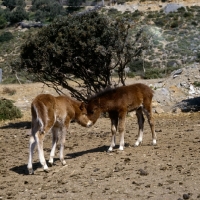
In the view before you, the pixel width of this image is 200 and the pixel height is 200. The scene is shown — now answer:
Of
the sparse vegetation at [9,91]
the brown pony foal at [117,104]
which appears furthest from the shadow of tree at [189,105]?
the sparse vegetation at [9,91]

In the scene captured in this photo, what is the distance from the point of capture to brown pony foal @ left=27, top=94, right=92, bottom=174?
39.7ft

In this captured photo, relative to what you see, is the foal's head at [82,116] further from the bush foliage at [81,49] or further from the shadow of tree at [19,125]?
the shadow of tree at [19,125]

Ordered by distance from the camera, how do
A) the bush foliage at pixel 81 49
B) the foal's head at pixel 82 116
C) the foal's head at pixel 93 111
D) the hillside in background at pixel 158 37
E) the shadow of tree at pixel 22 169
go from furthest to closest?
the hillside in background at pixel 158 37 → the bush foliage at pixel 81 49 → the foal's head at pixel 93 111 → the foal's head at pixel 82 116 → the shadow of tree at pixel 22 169

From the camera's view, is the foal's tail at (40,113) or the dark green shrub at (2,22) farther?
the dark green shrub at (2,22)

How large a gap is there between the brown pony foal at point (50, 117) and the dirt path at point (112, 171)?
0.57 metres

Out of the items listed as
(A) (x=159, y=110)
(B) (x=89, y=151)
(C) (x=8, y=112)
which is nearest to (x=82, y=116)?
(B) (x=89, y=151)

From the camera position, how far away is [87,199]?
31.2 feet

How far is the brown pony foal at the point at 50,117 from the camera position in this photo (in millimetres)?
12109

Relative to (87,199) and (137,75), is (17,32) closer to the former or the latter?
(137,75)

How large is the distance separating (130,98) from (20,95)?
22.7 metres

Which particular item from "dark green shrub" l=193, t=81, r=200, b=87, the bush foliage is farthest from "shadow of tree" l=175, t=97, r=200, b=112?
the bush foliage

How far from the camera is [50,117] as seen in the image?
40.1ft

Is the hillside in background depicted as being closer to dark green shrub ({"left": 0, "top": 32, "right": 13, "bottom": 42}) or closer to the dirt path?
dark green shrub ({"left": 0, "top": 32, "right": 13, "bottom": 42})

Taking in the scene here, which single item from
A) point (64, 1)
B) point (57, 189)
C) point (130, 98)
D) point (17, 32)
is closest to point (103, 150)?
point (130, 98)
